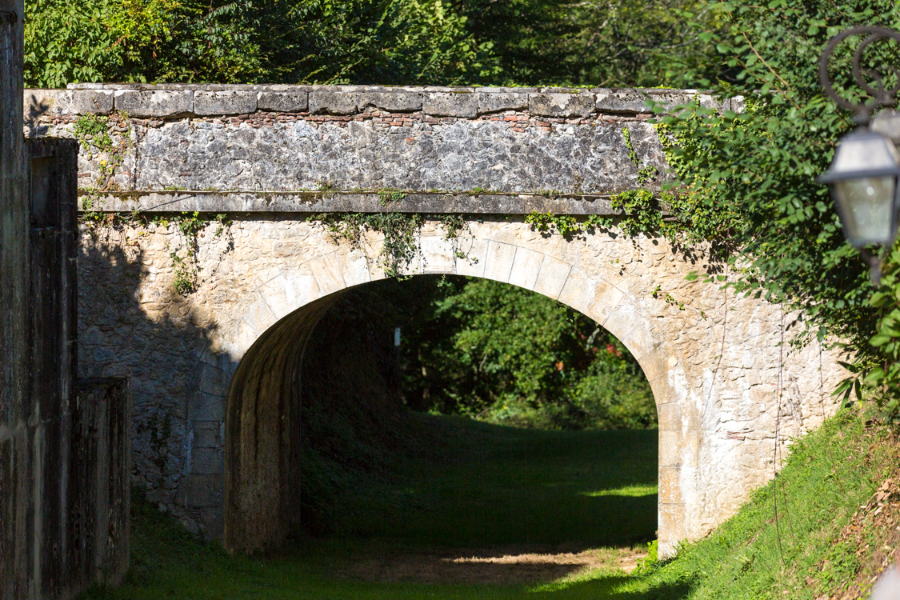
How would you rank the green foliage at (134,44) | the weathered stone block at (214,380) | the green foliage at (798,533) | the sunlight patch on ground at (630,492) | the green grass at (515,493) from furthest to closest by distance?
1. the sunlight patch on ground at (630,492)
2. the green grass at (515,493)
3. the green foliage at (134,44)
4. the weathered stone block at (214,380)
5. the green foliage at (798,533)

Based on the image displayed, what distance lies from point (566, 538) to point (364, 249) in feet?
15.2

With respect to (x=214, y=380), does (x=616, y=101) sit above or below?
above

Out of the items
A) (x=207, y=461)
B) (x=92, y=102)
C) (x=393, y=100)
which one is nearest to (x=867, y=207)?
(x=393, y=100)

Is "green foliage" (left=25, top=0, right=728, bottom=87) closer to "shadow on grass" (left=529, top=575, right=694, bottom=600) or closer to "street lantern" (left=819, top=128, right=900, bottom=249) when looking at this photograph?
"street lantern" (left=819, top=128, right=900, bottom=249)

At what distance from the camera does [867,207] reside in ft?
11.5


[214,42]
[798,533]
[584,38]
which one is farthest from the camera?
[584,38]

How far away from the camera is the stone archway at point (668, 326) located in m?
8.10

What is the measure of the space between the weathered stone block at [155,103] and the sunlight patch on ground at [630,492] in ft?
26.5

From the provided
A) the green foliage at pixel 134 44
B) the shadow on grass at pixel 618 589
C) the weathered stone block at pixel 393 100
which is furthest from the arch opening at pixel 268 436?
the green foliage at pixel 134 44

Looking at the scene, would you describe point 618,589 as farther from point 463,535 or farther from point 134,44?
point 134,44

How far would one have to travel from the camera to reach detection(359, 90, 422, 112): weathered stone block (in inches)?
322

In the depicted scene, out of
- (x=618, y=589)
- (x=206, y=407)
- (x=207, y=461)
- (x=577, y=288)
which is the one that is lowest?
(x=618, y=589)

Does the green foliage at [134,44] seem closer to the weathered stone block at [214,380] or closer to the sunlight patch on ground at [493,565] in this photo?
the weathered stone block at [214,380]

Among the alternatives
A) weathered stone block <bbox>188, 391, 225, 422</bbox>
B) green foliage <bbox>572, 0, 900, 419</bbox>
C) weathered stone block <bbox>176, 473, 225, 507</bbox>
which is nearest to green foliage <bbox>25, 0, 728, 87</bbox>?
green foliage <bbox>572, 0, 900, 419</bbox>
